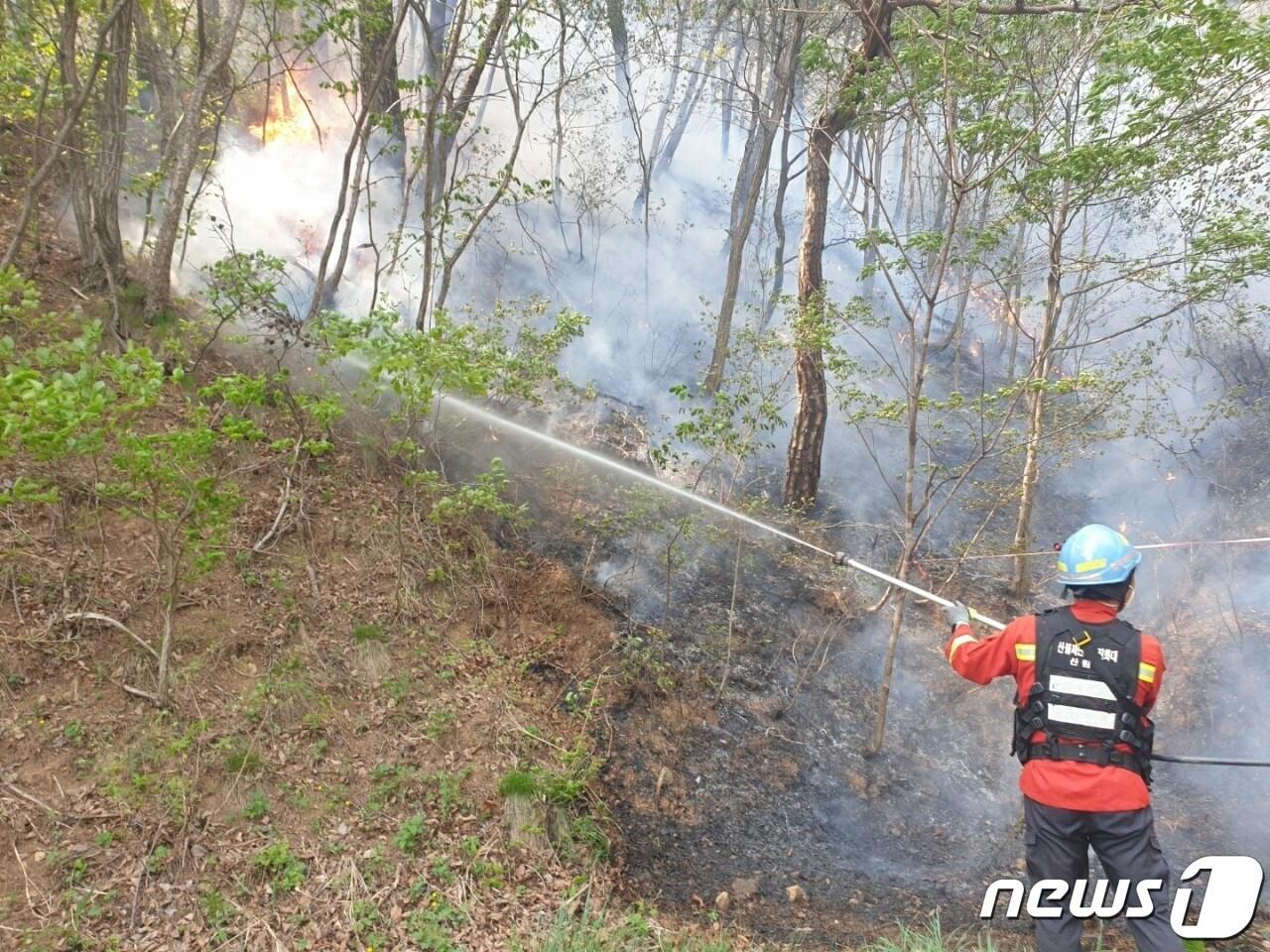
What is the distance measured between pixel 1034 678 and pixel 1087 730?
301 millimetres

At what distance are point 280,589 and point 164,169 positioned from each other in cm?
489

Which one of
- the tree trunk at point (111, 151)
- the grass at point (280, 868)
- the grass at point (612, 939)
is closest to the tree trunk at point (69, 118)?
the tree trunk at point (111, 151)

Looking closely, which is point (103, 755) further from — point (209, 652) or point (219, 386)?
point (219, 386)

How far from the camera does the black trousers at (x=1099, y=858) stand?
9.99 feet

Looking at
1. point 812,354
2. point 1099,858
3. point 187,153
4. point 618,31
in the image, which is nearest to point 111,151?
point 187,153

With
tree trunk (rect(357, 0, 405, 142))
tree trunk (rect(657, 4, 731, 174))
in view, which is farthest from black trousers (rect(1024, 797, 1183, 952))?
tree trunk (rect(657, 4, 731, 174))

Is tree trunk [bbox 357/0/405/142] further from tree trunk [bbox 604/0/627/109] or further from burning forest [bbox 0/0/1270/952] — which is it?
tree trunk [bbox 604/0/627/109]

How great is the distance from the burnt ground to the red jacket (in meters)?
2.22

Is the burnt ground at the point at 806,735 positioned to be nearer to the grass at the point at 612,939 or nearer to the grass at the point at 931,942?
the grass at the point at 931,942

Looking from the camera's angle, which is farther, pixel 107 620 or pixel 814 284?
pixel 814 284

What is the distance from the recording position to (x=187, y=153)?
6.20m

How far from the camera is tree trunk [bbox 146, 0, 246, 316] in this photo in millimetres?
5988

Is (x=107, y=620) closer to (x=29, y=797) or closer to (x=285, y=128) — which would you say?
(x=29, y=797)

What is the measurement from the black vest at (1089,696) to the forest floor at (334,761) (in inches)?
53.2
